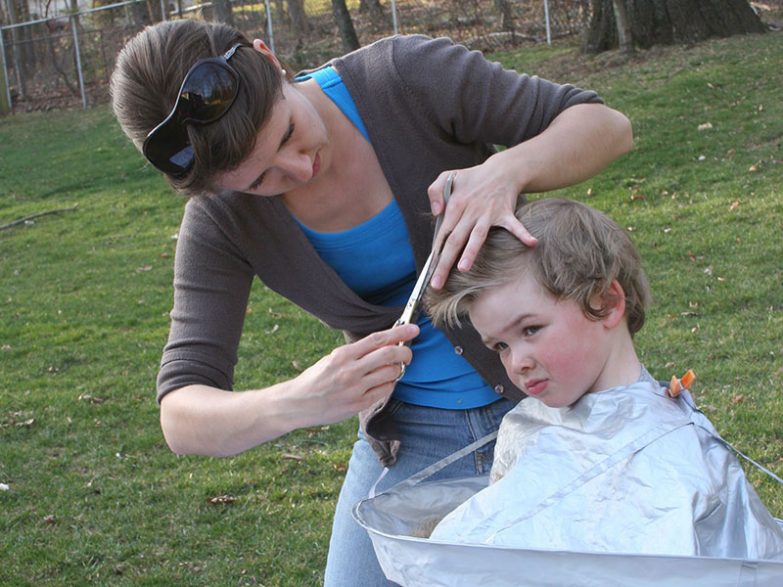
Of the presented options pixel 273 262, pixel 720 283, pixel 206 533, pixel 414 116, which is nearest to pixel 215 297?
pixel 273 262

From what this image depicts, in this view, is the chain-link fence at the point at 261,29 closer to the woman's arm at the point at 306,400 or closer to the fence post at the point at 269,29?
the fence post at the point at 269,29

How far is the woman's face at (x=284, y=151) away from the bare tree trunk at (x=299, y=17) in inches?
740

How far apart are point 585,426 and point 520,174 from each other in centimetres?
59

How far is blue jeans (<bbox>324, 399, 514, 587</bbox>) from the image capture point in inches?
Answer: 110

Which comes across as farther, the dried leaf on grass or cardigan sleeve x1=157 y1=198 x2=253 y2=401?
the dried leaf on grass

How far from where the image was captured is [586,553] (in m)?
1.76

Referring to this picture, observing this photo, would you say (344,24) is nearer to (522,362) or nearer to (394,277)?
(394,277)

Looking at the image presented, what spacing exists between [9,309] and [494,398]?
8158 mm

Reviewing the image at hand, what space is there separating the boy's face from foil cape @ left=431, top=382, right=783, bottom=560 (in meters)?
0.07

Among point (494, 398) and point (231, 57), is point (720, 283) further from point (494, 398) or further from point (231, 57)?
point (231, 57)

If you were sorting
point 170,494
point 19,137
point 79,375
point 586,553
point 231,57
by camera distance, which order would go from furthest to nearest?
point 19,137 < point 79,375 < point 170,494 < point 231,57 < point 586,553

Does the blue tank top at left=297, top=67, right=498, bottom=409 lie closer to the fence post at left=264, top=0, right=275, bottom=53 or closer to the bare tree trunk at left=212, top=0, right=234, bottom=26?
the bare tree trunk at left=212, top=0, right=234, bottom=26

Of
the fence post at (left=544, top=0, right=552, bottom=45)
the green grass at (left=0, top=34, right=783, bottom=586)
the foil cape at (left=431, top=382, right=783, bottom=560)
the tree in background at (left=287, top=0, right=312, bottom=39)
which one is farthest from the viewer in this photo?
the tree in background at (left=287, top=0, right=312, bottom=39)

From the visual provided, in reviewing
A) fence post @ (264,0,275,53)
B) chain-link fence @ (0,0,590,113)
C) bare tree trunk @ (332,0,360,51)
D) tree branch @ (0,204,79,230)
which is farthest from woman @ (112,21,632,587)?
fence post @ (264,0,275,53)
